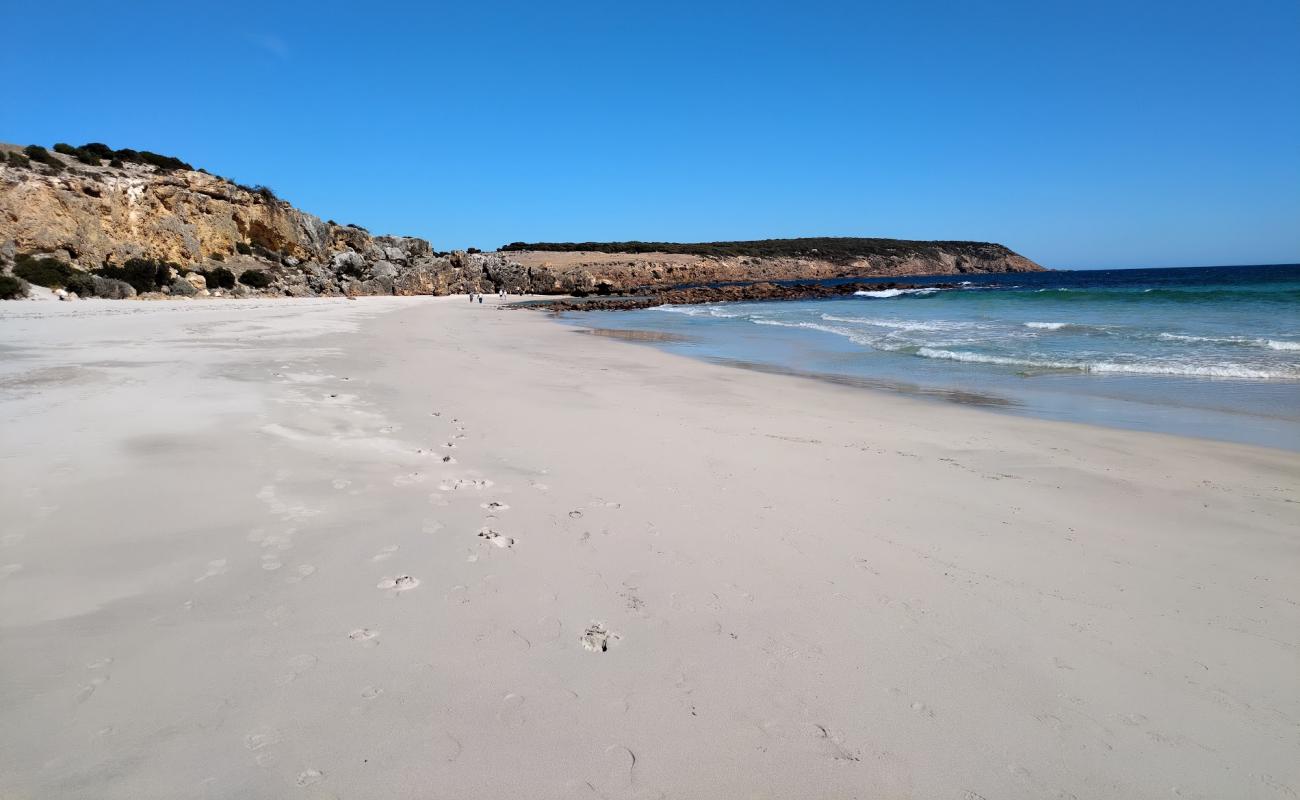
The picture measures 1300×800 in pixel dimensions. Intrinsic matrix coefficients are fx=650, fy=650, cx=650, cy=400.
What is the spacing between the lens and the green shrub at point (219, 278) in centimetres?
3016

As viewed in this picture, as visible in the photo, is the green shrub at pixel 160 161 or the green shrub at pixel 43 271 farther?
the green shrub at pixel 160 161

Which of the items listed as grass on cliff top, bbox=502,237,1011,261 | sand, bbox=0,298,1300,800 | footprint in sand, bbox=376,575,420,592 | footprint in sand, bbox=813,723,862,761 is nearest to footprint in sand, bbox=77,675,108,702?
sand, bbox=0,298,1300,800

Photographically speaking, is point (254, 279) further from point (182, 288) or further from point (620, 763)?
point (620, 763)

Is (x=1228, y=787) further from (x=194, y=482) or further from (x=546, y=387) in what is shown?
(x=546, y=387)

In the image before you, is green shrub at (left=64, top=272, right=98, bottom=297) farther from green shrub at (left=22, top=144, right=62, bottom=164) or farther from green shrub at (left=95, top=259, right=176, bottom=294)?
green shrub at (left=22, top=144, right=62, bottom=164)

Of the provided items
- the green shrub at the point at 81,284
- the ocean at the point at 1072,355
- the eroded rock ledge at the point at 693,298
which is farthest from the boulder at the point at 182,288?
the ocean at the point at 1072,355

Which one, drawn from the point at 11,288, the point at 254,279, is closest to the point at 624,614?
the point at 11,288

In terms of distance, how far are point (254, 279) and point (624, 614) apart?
36.5 meters

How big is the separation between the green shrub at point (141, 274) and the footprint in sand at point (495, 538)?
94.2ft

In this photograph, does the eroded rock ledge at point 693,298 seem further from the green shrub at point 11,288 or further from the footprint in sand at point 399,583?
the footprint in sand at point 399,583

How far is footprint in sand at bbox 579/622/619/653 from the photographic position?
8.63 feet

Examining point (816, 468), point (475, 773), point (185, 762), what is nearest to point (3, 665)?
point (185, 762)

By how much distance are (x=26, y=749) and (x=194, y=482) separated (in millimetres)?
2602

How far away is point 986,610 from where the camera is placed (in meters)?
3.02
